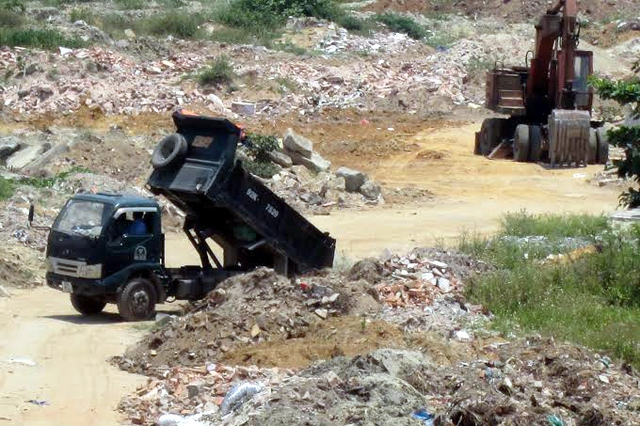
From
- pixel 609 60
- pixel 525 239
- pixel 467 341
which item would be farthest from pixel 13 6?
pixel 467 341

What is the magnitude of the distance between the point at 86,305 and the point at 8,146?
12.7 m

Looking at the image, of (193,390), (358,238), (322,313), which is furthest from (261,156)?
(193,390)

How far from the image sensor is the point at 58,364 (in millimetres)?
15180

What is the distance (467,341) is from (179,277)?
4.92 metres

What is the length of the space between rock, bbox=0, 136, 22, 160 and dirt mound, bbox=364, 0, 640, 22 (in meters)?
35.6

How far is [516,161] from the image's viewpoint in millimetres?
34156

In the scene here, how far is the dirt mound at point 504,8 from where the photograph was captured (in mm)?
62469

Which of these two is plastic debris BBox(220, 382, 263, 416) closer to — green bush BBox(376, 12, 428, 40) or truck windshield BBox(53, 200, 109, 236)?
truck windshield BBox(53, 200, 109, 236)

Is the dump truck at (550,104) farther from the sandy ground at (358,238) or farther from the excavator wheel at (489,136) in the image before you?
the sandy ground at (358,238)

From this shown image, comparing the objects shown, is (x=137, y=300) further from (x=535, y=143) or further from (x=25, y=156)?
(x=535, y=143)

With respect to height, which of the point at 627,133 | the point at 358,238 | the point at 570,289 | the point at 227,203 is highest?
the point at 627,133

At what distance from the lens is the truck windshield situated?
17781 millimetres

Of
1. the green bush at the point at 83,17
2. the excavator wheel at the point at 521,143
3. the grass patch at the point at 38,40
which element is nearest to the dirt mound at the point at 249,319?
the excavator wheel at the point at 521,143

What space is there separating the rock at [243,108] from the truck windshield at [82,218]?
851 inches
